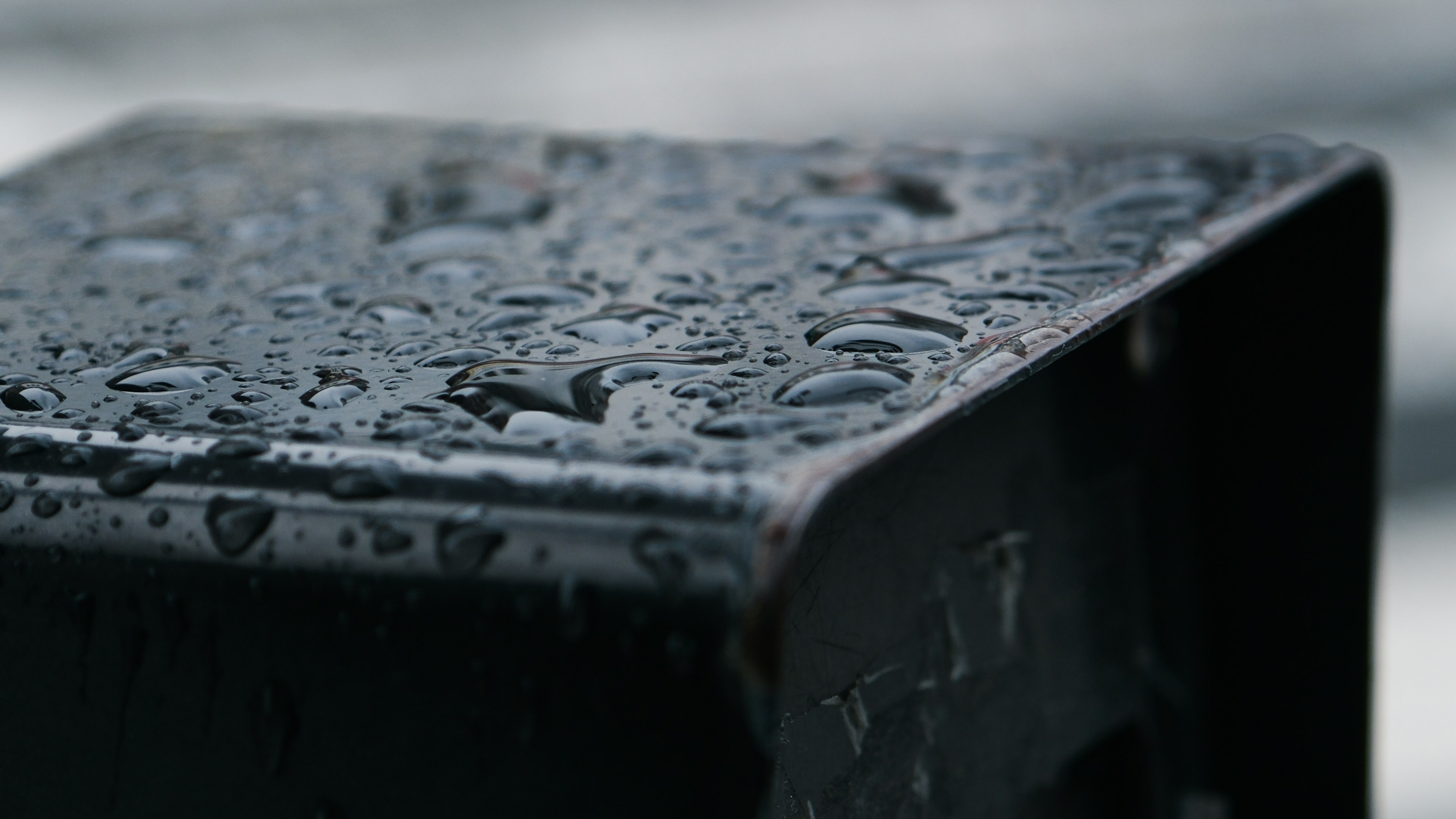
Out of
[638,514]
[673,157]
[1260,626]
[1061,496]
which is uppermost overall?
[673,157]

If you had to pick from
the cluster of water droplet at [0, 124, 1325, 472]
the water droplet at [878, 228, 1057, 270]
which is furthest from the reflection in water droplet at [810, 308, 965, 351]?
the water droplet at [878, 228, 1057, 270]

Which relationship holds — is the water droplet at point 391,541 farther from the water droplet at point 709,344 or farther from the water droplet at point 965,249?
the water droplet at point 965,249

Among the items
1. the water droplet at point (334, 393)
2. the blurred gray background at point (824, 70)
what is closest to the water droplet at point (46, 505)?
the water droplet at point (334, 393)

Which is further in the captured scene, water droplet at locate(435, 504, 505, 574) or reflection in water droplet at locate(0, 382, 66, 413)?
reflection in water droplet at locate(0, 382, 66, 413)

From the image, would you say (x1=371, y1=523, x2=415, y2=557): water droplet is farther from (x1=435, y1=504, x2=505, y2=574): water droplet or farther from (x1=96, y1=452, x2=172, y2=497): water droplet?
(x1=96, y1=452, x2=172, y2=497): water droplet

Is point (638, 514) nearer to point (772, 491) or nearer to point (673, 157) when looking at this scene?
point (772, 491)

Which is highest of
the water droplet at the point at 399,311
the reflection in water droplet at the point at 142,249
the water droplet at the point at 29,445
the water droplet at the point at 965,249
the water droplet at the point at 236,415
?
the reflection in water droplet at the point at 142,249

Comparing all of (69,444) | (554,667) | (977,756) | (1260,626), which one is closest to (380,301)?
(69,444)
